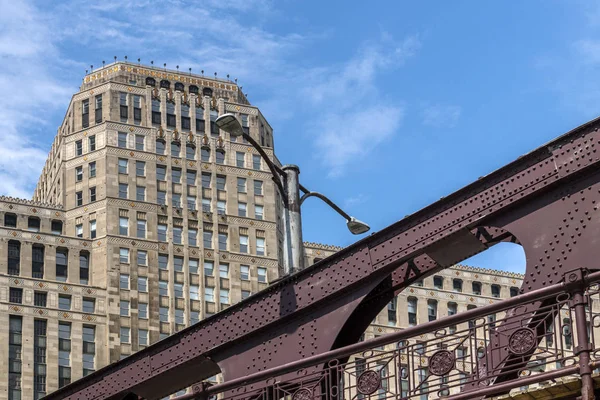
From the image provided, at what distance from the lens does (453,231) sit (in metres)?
18.2

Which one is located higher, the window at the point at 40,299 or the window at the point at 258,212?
the window at the point at 258,212

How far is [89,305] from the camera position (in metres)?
95.9

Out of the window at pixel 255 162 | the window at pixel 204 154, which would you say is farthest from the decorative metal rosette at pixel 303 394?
the window at pixel 255 162

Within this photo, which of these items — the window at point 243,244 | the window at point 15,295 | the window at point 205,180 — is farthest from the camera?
the window at point 205,180

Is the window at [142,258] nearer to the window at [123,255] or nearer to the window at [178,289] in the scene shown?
the window at [123,255]

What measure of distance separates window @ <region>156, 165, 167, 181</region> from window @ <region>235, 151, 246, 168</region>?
17.9 ft

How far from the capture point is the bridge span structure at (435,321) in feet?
50.2

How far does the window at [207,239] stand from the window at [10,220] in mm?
13243

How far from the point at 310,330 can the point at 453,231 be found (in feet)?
8.29

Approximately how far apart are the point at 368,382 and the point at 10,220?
84.1 meters

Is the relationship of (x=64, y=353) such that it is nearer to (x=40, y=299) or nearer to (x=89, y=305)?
(x=40, y=299)

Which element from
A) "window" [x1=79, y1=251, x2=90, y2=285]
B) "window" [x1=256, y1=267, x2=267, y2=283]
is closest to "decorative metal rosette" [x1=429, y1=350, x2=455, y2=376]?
"window" [x1=79, y1=251, x2=90, y2=285]

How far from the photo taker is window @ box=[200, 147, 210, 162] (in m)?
104

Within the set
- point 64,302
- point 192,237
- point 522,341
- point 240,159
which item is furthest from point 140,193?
point 522,341
